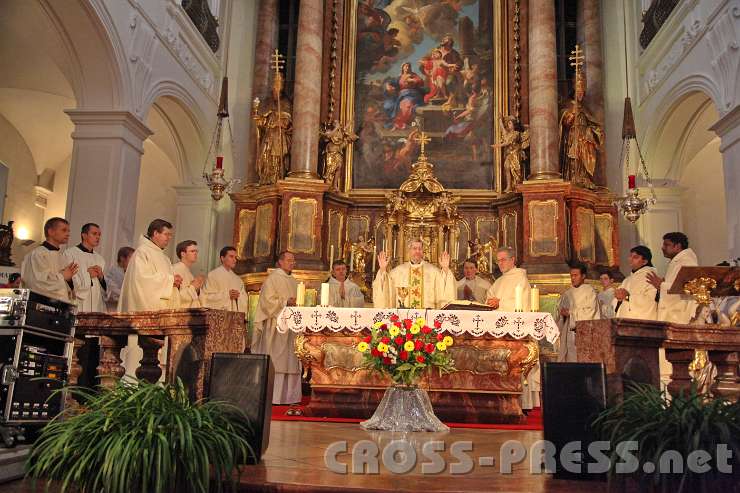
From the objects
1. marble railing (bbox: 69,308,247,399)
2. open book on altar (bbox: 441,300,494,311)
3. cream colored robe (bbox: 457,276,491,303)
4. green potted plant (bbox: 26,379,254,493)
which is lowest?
green potted plant (bbox: 26,379,254,493)

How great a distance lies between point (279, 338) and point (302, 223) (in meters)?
3.33

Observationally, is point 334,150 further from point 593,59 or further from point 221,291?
point 593,59

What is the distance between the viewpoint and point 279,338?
9102 millimetres

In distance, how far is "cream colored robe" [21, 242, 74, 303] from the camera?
6027 millimetres

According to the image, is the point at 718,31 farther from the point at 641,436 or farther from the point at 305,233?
the point at 641,436

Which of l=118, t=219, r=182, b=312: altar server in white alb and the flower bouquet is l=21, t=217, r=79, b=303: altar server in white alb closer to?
l=118, t=219, r=182, b=312: altar server in white alb

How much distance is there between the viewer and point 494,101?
42.8 ft

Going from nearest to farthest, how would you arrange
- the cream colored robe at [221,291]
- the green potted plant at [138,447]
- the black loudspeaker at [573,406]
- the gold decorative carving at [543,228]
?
1. the green potted plant at [138,447]
2. the black loudspeaker at [573,406]
3. the cream colored robe at [221,291]
4. the gold decorative carving at [543,228]

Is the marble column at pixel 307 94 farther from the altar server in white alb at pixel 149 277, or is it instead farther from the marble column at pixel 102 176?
the altar server in white alb at pixel 149 277

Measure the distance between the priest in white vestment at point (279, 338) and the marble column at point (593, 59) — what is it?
6636mm

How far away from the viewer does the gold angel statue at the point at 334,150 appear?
12.7 meters

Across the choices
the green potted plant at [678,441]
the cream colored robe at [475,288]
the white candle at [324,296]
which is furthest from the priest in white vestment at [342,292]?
the green potted plant at [678,441]

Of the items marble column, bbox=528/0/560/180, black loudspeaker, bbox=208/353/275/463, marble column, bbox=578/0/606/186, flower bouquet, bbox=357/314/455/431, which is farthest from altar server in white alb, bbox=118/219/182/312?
marble column, bbox=578/0/606/186

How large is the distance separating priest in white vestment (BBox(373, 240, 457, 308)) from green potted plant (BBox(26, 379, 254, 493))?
5.06 meters
